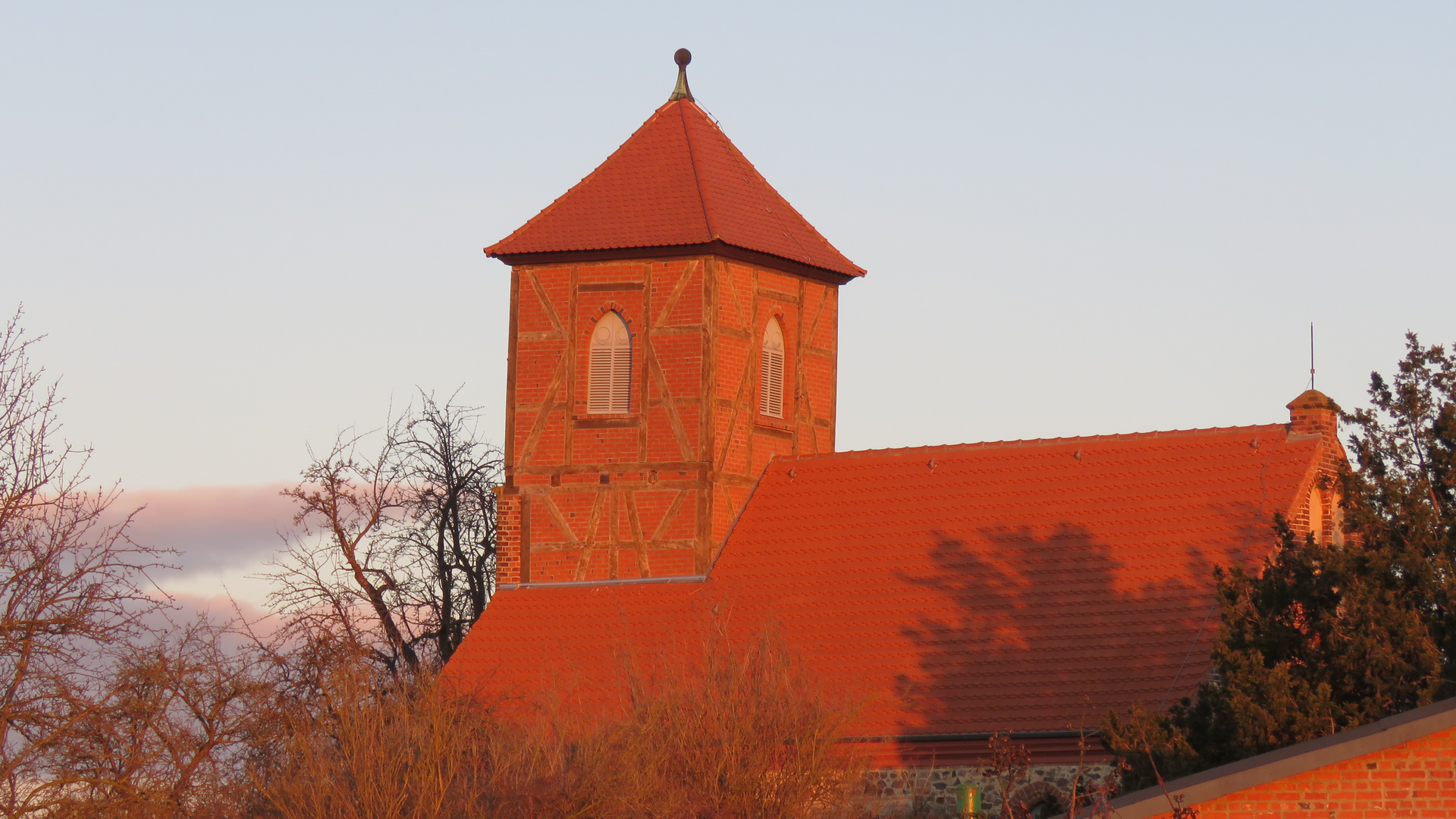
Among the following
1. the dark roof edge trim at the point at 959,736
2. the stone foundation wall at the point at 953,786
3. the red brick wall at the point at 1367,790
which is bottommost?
the stone foundation wall at the point at 953,786

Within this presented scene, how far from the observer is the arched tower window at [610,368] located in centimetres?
2548

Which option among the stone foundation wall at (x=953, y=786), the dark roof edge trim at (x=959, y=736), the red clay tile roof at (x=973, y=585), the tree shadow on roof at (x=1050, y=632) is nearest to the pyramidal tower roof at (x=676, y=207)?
the red clay tile roof at (x=973, y=585)

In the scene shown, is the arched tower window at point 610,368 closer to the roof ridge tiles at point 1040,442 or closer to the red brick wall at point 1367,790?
the roof ridge tiles at point 1040,442

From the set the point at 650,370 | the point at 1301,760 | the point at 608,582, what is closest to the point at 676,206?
the point at 650,370

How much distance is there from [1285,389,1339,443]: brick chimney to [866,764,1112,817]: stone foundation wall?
5102 millimetres

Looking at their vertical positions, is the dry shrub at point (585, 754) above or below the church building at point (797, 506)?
below

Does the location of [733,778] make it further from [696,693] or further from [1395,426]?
[1395,426]

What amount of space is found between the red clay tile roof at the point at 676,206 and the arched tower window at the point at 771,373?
1047mm

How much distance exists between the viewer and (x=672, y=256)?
83.3 ft

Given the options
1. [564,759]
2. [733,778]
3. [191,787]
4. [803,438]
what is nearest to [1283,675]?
[733,778]

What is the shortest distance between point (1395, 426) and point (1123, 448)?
5.56 m

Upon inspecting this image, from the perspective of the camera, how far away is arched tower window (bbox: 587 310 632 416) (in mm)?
25484

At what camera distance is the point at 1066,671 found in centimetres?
2006

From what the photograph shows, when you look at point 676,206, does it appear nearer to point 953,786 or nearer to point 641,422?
point 641,422
